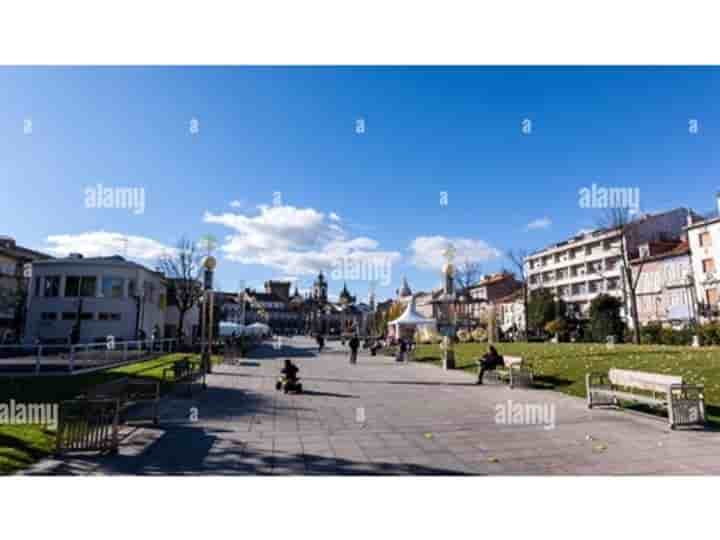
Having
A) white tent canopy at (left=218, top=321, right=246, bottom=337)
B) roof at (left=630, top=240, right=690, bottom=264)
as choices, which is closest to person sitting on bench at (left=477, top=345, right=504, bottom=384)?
white tent canopy at (left=218, top=321, right=246, bottom=337)

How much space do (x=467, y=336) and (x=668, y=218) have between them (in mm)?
32715

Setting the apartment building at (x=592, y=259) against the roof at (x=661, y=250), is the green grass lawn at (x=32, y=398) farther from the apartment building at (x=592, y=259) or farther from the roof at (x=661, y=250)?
the apartment building at (x=592, y=259)

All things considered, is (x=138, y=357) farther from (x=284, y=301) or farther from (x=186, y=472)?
(x=284, y=301)

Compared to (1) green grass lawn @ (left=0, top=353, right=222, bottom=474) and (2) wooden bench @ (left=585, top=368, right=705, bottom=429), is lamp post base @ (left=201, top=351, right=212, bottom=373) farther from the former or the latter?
(2) wooden bench @ (left=585, top=368, right=705, bottom=429)

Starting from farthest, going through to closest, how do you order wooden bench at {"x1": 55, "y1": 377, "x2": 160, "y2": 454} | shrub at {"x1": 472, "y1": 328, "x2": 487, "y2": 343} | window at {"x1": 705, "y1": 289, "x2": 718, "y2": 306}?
1. shrub at {"x1": 472, "y1": 328, "x2": 487, "y2": 343}
2. window at {"x1": 705, "y1": 289, "x2": 718, "y2": 306}
3. wooden bench at {"x1": 55, "y1": 377, "x2": 160, "y2": 454}

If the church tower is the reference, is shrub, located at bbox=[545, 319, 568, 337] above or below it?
below

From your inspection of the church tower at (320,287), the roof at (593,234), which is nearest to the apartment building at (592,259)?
the roof at (593,234)

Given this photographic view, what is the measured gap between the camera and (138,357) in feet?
73.4

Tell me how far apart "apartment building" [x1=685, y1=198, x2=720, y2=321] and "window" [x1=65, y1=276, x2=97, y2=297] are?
50559 mm

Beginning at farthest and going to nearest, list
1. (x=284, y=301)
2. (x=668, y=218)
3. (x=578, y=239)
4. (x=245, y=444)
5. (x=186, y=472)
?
(x=284, y=301), (x=578, y=239), (x=668, y=218), (x=245, y=444), (x=186, y=472)

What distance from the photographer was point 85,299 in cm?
3356

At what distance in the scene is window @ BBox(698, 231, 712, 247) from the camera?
40344 mm

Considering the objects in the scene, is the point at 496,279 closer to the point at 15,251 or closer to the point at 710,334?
the point at 710,334
